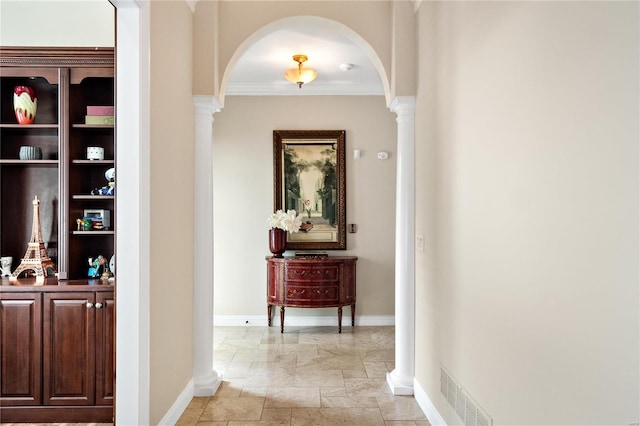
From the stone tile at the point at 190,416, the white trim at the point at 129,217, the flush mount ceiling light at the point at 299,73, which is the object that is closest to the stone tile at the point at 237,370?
the stone tile at the point at 190,416

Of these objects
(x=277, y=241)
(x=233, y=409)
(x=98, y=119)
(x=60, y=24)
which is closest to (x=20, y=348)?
(x=233, y=409)

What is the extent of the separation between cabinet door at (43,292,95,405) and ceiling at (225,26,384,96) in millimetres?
2325

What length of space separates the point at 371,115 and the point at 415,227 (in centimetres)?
255

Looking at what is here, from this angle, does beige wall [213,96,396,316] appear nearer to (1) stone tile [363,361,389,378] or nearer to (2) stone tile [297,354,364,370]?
(2) stone tile [297,354,364,370]

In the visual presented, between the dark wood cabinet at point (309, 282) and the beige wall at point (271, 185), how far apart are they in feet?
1.43

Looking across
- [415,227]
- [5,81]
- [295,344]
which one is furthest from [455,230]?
[5,81]

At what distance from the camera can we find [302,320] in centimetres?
539

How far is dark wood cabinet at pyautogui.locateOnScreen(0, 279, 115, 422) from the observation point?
104 inches

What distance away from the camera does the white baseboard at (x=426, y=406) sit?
2625mm

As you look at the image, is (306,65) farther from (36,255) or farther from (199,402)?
(199,402)

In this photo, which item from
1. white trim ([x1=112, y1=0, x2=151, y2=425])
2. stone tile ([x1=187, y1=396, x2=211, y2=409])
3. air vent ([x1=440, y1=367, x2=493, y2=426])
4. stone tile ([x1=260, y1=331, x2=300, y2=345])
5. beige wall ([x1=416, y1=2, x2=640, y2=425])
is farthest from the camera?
stone tile ([x1=260, y1=331, x2=300, y2=345])

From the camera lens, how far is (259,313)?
17.8 feet

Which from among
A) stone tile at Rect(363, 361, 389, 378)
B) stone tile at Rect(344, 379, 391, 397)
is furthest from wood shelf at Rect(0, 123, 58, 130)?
stone tile at Rect(363, 361, 389, 378)

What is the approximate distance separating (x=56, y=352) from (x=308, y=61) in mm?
3433
